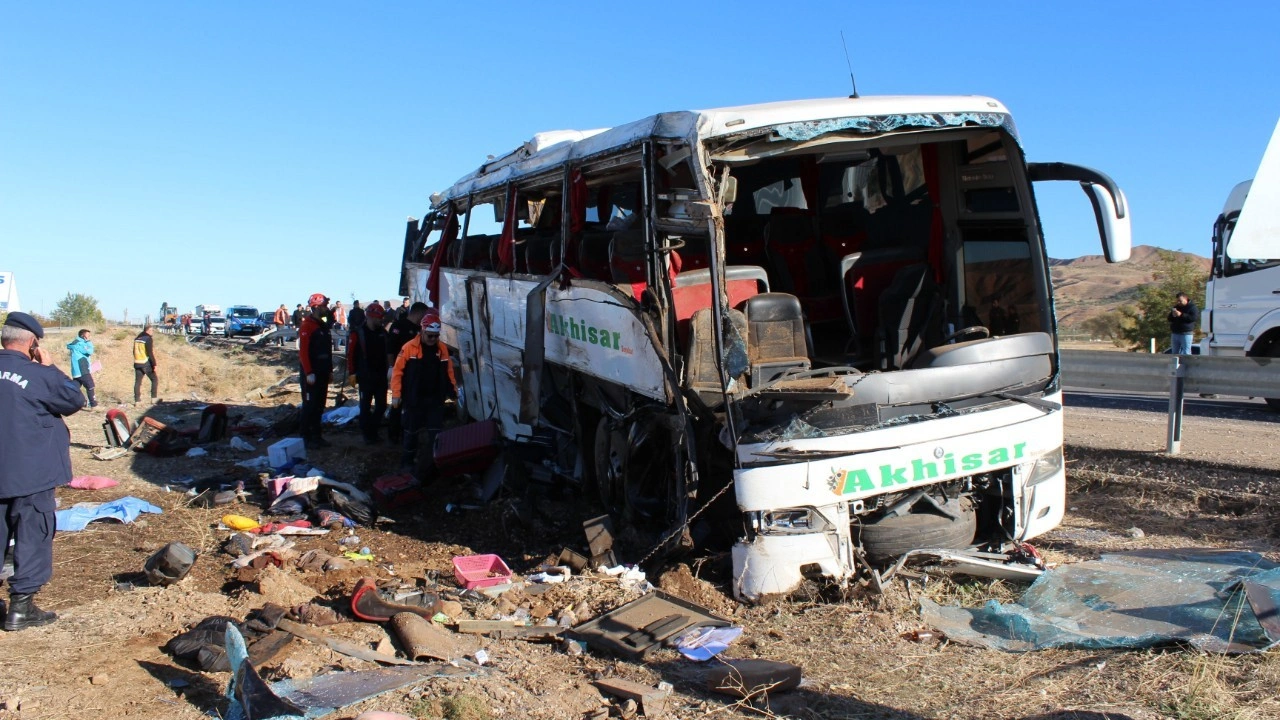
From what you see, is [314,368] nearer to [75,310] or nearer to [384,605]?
[384,605]

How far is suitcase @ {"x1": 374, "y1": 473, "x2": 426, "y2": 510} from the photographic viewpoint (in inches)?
330

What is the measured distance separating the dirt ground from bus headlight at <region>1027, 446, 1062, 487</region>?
579 millimetres

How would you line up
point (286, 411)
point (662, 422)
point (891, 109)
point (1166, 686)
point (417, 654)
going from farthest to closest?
point (286, 411), point (662, 422), point (891, 109), point (417, 654), point (1166, 686)

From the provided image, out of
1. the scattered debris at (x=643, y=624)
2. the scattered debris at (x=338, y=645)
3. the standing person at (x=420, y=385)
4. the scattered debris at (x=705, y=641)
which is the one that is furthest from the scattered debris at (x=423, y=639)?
the standing person at (x=420, y=385)

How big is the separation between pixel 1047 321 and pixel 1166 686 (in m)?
2.72

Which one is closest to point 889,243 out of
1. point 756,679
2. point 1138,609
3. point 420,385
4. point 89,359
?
point 1138,609

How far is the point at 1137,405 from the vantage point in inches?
515

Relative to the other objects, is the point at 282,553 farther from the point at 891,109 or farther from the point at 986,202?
the point at 986,202

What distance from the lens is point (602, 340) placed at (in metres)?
6.61

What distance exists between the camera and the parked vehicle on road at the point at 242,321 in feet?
173

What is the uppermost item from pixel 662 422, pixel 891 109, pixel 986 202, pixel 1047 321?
pixel 891 109

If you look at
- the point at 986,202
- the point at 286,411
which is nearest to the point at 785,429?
the point at 986,202

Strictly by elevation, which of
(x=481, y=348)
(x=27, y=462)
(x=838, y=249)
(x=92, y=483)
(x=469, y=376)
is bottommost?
(x=92, y=483)

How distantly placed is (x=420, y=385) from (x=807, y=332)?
4700mm
